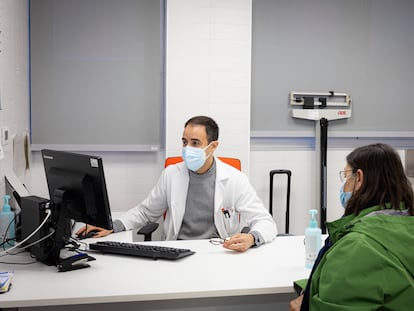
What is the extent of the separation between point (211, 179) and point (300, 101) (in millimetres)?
1441

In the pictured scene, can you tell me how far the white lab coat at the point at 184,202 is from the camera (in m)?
2.76

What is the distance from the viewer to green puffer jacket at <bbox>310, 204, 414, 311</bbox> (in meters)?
1.39

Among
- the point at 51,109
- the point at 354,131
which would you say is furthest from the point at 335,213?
the point at 51,109

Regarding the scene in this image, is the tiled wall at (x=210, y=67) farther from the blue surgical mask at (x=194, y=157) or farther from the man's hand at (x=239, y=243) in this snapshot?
the man's hand at (x=239, y=243)

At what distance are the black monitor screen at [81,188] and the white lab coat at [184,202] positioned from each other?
610 millimetres

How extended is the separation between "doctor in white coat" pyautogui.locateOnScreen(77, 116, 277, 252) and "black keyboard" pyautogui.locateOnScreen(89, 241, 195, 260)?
0.47 metres

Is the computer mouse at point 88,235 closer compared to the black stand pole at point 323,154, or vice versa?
the computer mouse at point 88,235

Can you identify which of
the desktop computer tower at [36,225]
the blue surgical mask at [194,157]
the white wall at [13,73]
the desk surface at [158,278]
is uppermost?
the white wall at [13,73]

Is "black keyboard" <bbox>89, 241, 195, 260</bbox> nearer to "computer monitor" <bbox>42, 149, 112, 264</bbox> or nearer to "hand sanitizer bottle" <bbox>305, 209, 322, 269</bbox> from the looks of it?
"computer monitor" <bbox>42, 149, 112, 264</bbox>

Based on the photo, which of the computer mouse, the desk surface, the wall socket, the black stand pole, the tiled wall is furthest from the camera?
the black stand pole

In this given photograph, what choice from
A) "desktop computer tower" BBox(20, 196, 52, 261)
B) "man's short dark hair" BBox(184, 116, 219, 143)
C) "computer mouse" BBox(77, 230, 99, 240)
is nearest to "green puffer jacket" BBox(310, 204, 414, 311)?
"desktop computer tower" BBox(20, 196, 52, 261)

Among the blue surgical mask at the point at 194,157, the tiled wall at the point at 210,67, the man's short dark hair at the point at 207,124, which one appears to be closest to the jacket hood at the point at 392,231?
the blue surgical mask at the point at 194,157

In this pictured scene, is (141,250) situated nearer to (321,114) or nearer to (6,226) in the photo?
(6,226)

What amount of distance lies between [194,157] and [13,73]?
1251 mm
